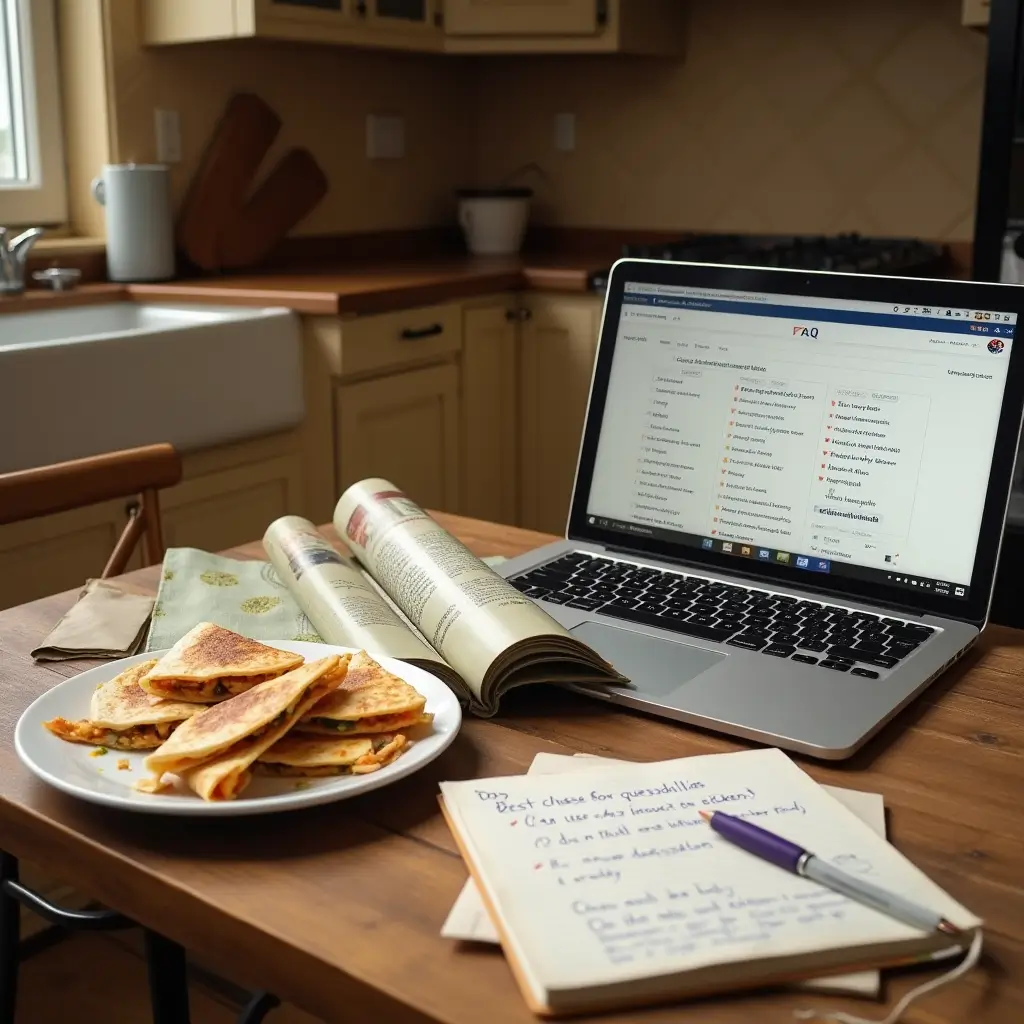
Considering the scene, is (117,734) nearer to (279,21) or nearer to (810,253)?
(279,21)

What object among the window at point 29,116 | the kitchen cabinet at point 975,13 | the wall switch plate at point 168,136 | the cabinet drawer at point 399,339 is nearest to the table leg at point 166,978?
the cabinet drawer at point 399,339

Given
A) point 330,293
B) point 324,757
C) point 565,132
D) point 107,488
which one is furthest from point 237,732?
point 565,132

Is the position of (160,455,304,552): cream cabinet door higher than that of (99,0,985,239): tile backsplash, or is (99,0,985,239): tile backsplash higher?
(99,0,985,239): tile backsplash

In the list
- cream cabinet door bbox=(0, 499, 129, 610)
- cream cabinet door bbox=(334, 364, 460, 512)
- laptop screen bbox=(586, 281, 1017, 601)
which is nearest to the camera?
laptop screen bbox=(586, 281, 1017, 601)

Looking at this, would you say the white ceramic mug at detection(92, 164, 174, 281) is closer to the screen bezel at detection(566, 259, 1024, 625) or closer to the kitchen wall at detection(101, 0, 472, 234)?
the kitchen wall at detection(101, 0, 472, 234)

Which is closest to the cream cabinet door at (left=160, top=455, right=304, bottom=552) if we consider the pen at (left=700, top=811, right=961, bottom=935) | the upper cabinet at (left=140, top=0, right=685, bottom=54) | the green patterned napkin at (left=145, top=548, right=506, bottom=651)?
the upper cabinet at (left=140, top=0, right=685, bottom=54)

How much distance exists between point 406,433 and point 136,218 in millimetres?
695

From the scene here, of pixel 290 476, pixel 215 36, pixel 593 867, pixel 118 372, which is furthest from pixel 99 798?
pixel 215 36

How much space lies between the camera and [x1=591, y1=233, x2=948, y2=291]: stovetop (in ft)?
8.77

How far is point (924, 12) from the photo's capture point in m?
3.00

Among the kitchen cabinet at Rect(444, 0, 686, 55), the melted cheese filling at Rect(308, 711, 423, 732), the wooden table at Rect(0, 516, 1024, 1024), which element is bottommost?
the wooden table at Rect(0, 516, 1024, 1024)

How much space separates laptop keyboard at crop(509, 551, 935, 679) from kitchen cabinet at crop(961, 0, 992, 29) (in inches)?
75.0

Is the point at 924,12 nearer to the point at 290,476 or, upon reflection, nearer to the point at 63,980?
the point at 290,476

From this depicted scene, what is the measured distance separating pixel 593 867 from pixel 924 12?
2.88m
